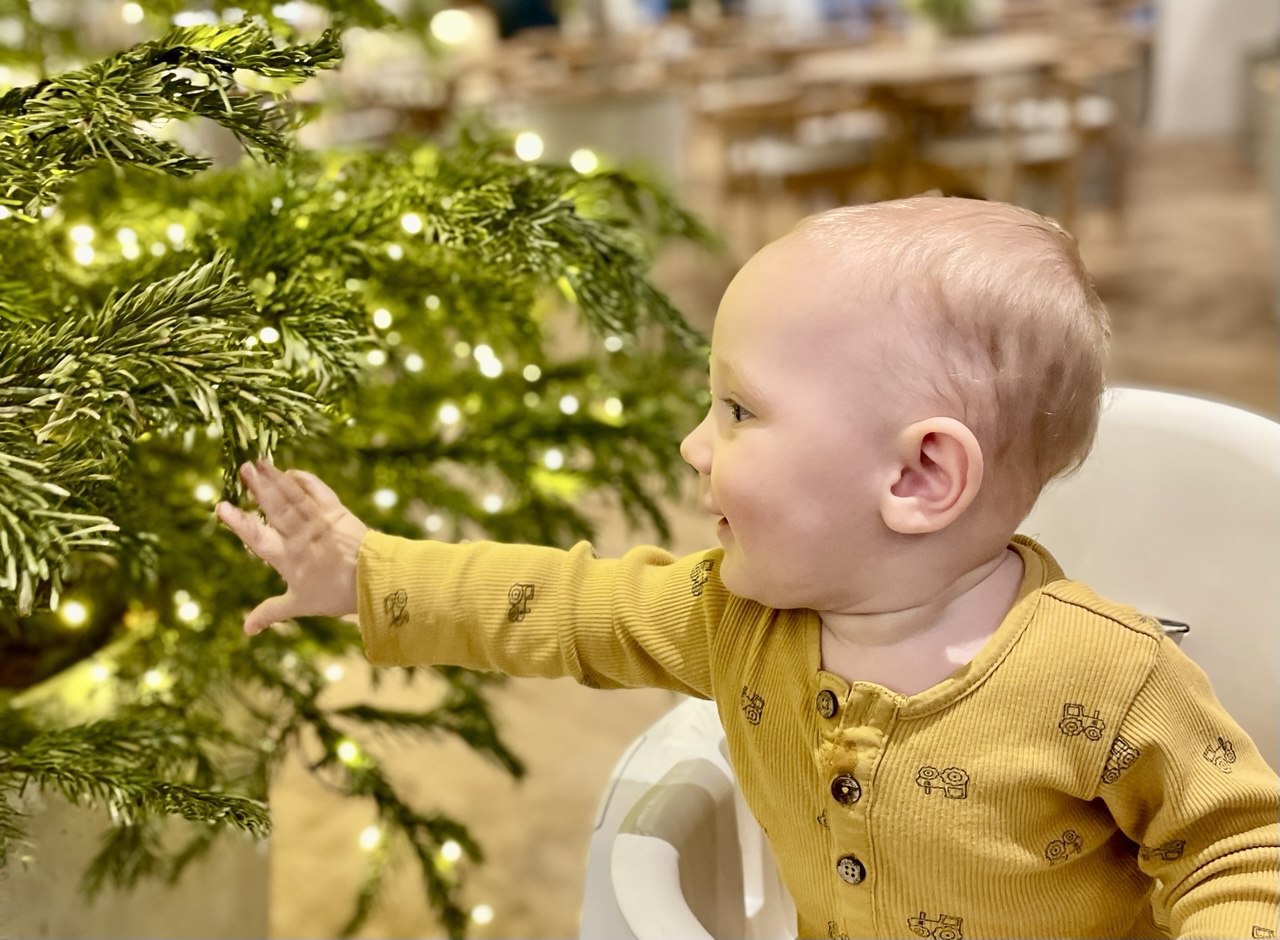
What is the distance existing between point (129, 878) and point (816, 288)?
740mm

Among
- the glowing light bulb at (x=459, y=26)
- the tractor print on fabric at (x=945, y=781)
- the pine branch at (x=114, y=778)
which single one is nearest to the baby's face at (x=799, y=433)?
the tractor print on fabric at (x=945, y=781)

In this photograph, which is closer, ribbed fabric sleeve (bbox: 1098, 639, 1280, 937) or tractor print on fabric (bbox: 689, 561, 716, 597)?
ribbed fabric sleeve (bbox: 1098, 639, 1280, 937)

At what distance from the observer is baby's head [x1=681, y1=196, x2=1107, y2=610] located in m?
0.67

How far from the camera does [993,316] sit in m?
0.66

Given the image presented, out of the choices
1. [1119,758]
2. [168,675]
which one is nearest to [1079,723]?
[1119,758]

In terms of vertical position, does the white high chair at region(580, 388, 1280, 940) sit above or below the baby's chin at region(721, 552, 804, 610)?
below

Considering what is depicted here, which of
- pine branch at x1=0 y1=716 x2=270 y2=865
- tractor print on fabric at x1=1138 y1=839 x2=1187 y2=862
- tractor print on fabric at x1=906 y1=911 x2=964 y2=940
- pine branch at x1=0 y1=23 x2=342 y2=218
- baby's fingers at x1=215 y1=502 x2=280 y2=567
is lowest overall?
tractor print on fabric at x1=906 y1=911 x2=964 y2=940

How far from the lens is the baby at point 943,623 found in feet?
2.21

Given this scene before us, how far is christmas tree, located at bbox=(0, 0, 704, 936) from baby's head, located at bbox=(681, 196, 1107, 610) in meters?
0.25

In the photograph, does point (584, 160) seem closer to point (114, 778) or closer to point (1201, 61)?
point (114, 778)

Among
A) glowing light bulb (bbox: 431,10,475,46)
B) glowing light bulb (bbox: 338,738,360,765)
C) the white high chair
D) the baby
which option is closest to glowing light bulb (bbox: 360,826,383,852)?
glowing light bulb (bbox: 338,738,360,765)

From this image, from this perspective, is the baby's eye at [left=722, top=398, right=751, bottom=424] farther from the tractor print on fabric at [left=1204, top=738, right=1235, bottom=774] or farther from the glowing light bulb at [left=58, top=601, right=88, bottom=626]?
the glowing light bulb at [left=58, top=601, right=88, bottom=626]

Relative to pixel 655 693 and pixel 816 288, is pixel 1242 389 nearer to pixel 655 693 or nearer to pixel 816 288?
pixel 655 693

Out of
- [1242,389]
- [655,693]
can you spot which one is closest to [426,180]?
[655,693]
